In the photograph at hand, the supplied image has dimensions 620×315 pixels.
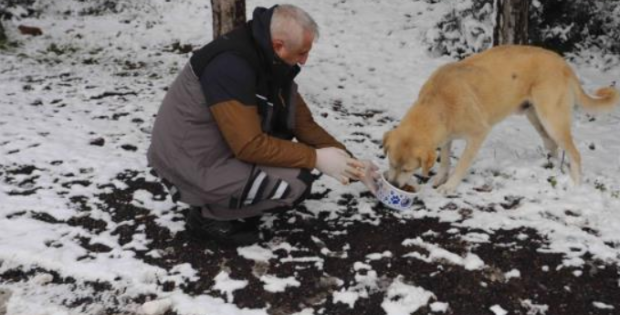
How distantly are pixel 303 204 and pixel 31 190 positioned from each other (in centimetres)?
241

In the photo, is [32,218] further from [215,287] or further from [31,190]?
[215,287]

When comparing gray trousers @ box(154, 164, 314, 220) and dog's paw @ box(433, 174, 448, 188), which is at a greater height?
gray trousers @ box(154, 164, 314, 220)

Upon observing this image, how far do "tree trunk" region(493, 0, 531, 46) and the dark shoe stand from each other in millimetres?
5324

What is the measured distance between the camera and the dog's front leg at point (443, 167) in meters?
5.29

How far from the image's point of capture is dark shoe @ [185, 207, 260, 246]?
13.3 feet

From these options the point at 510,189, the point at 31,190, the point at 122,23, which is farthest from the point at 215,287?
the point at 122,23

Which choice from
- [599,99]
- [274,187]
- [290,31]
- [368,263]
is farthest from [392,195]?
[599,99]

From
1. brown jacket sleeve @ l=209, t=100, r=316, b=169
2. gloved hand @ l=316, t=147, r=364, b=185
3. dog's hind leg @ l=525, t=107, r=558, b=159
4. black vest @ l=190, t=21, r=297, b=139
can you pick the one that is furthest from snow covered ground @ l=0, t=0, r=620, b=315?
black vest @ l=190, t=21, r=297, b=139

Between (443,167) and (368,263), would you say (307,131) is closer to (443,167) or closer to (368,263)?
(368,263)

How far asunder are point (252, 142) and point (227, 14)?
395cm

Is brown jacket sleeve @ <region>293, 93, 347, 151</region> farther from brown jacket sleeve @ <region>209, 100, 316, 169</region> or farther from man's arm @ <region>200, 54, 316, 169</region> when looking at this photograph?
man's arm @ <region>200, 54, 316, 169</region>

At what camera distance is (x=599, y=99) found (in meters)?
5.29

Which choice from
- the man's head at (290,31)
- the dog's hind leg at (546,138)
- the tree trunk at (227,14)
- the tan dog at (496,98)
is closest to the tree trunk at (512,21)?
the dog's hind leg at (546,138)

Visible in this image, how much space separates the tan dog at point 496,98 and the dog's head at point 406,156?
27 centimetres
